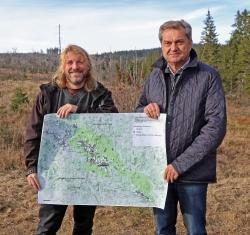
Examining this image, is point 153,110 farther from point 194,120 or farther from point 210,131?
point 210,131

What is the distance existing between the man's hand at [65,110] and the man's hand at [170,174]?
0.79m

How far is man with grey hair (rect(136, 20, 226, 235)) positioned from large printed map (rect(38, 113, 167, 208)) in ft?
0.39

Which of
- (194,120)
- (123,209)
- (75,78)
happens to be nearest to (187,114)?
(194,120)

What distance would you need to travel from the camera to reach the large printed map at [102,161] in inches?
118

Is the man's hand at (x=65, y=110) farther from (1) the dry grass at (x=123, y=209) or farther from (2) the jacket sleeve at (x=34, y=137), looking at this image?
(1) the dry grass at (x=123, y=209)

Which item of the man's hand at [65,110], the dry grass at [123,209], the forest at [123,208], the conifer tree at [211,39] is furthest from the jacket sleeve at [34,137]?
the conifer tree at [211,39]

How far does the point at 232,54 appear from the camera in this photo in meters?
43.6

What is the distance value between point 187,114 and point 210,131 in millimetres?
183

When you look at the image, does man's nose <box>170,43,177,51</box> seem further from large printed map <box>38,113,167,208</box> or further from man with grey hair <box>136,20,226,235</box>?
large printed map <box>38,113,167,208</box>

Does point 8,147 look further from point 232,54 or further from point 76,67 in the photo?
point 232,54

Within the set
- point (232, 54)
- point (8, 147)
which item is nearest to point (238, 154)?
point (8, 147)

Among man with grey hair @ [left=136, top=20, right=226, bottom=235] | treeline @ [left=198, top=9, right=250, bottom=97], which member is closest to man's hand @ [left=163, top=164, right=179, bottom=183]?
man with grey hair @ [left=136, top=20, right=226, bottom=235]

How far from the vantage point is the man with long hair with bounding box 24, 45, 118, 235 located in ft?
10.3

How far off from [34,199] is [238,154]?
598 centimetres
